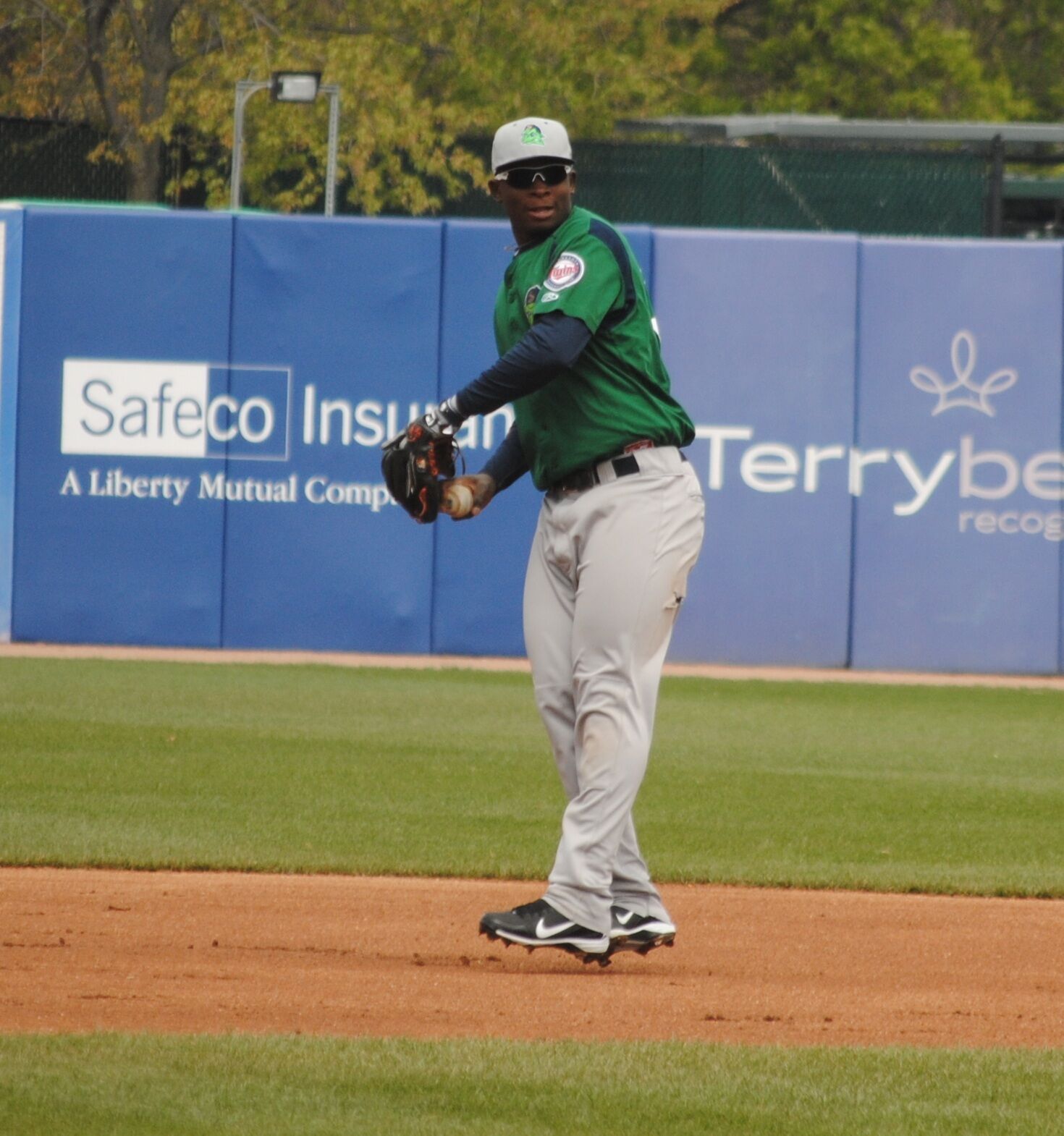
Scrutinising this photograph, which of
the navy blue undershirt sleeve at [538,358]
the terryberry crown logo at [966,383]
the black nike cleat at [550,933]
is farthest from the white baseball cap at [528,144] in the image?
the terryberry crown logo at [966,383]

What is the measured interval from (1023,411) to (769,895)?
845 centimetres

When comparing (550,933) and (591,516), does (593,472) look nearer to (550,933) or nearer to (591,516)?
(591,516)

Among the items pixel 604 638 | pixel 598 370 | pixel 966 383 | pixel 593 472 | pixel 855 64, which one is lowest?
pixel 604 638

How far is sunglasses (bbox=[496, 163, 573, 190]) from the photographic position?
449 cm

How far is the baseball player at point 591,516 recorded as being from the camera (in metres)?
4.44

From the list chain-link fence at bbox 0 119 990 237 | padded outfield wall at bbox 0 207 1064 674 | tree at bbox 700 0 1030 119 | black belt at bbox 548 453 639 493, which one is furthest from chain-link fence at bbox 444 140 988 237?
tree at bbox 700 0 1030 119

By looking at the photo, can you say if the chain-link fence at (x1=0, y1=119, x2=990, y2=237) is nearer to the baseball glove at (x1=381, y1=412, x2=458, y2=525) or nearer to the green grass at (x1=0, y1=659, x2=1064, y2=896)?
the green grass at (x1=0, y1=659, x2=1064, y2=896)

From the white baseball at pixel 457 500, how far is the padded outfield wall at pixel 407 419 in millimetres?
8798

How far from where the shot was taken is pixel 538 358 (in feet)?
14.2

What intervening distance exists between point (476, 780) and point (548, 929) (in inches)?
148

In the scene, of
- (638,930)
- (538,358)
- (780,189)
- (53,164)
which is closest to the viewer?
(538,358)

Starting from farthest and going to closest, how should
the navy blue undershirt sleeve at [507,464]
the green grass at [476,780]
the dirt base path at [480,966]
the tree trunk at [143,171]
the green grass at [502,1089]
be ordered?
the tree trunk at [143,171]
the green grass at [476,780]
the navy blue undershirt sleeve at [507,464]
the dirt base path at [480,966]
the green grass at [502,1089]

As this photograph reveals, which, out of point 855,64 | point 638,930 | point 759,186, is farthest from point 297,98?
point 855,64

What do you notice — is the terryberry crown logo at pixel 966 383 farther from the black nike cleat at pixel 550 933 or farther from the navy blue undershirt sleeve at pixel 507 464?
the black nike cleat at pixel 550 933
